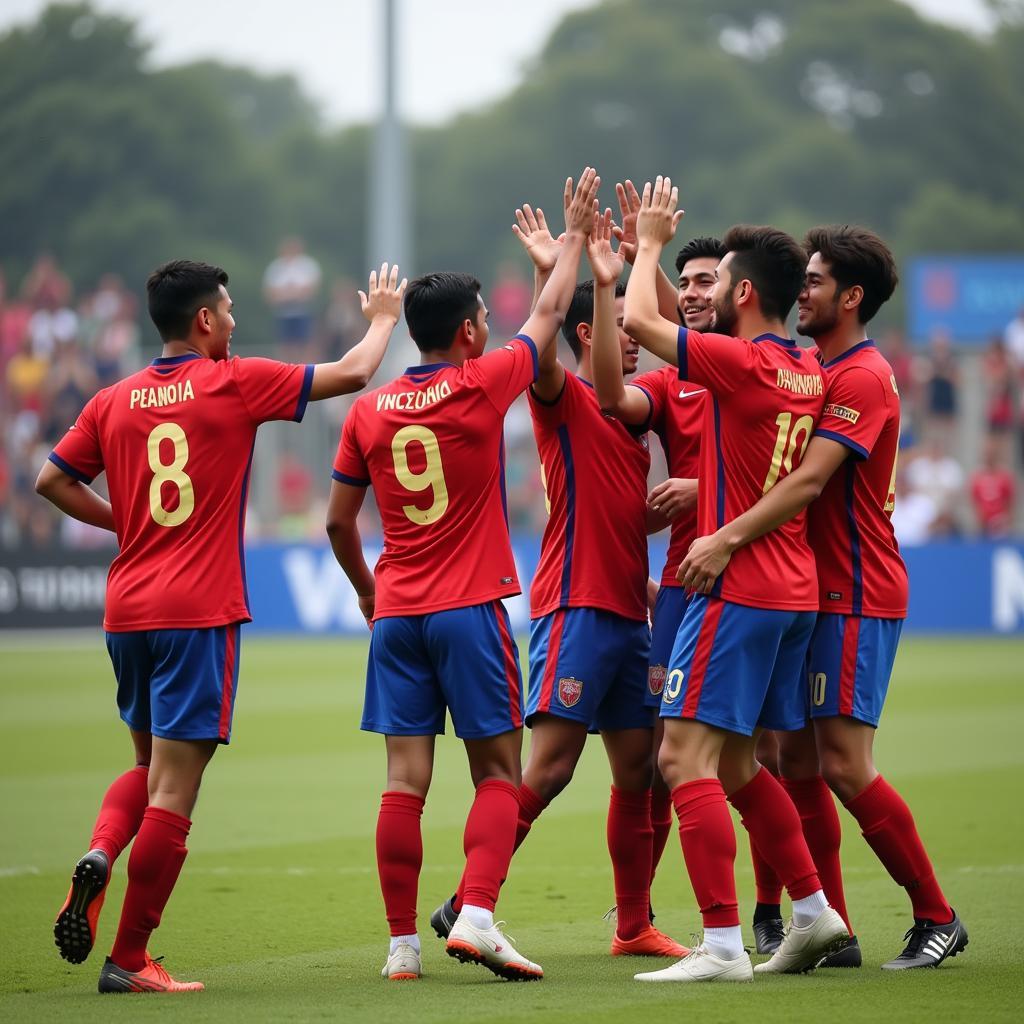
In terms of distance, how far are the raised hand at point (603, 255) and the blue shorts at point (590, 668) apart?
1227 millimetres

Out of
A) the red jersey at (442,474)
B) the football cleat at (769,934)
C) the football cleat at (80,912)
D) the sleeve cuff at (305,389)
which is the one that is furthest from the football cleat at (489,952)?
the sleeve cuff at (305,389)

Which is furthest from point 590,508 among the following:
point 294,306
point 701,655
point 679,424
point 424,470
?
point 294,306

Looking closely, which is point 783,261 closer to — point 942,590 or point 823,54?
point 942,590

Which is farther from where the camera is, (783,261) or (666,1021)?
(783,261)

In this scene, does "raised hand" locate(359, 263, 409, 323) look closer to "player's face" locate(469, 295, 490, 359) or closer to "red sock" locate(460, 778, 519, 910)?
"player's face" locate(469, 295, 490, 359)

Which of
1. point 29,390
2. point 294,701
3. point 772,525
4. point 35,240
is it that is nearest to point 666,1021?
point 772,525

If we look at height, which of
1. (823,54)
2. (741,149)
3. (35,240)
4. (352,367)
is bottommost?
(352,367)

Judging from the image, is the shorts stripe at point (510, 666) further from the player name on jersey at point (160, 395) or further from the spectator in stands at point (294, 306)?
the spectator in stands at point (294, 306)

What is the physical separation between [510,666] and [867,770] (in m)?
1.31

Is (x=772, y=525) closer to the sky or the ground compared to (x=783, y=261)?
closer to the ground

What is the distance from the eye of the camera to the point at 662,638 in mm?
6727

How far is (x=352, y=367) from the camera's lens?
6316 mm

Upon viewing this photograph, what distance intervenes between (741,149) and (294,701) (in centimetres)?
4692

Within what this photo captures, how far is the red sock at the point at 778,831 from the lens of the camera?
617 centimetres
